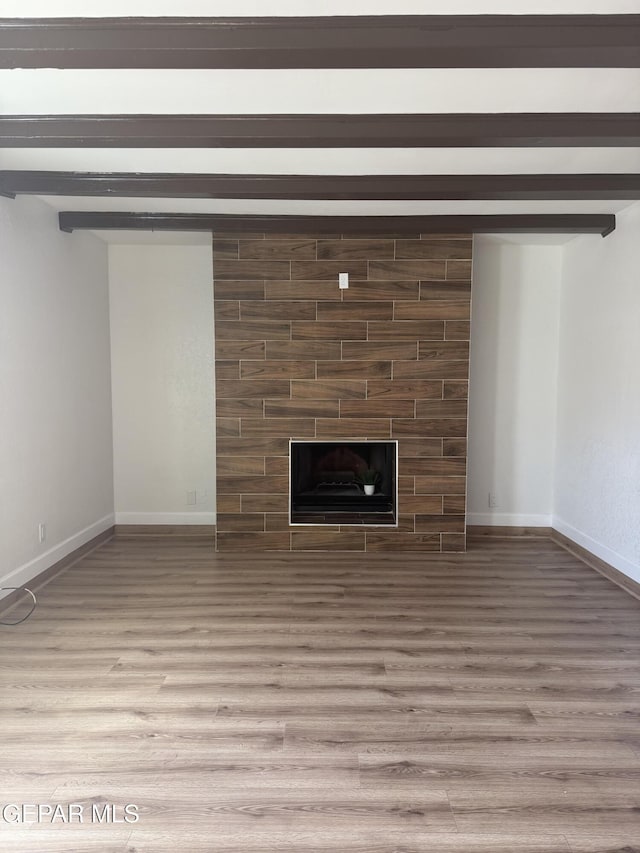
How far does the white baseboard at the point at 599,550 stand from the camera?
381 centimetres

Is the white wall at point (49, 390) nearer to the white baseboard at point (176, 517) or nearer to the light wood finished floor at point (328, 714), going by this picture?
the white baseboard at point (176, 517)

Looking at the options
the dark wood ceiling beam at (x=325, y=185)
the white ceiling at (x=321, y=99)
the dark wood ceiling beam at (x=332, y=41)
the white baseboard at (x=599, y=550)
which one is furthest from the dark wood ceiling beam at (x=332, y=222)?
the white baseboard at (x=599, y=550)

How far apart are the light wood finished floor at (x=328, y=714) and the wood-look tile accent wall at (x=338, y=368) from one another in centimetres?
74

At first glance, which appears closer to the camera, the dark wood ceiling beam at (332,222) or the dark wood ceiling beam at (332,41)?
the dark wood ceiling beam at (332,41)

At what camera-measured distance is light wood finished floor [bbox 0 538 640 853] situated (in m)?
1.80

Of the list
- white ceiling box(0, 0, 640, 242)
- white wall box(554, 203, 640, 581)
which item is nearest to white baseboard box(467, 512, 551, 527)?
white wall box(554, 203, 640, 581)

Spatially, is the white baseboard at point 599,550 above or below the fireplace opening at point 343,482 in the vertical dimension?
below

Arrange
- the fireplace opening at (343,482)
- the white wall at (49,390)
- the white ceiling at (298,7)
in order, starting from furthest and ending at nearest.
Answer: the fireplace opening at (343,482), the white wall at (49,390), the white ceiling at (298,7)

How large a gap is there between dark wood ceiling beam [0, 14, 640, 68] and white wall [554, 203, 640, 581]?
7.57ft

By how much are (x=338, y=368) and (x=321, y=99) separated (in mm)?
2323

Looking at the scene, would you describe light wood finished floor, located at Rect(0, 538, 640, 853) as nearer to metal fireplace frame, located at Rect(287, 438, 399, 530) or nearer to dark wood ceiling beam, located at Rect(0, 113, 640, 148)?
metal fireplace frame, located at Rect(287, 438, 399, 530)

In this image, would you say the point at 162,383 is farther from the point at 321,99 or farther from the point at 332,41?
the point at 332,41

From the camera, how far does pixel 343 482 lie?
17.1 ft

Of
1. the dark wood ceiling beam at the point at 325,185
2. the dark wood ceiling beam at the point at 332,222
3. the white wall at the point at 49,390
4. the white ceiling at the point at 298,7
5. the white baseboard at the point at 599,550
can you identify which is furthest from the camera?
the dark wood ceiling beam at the point at 332,222
